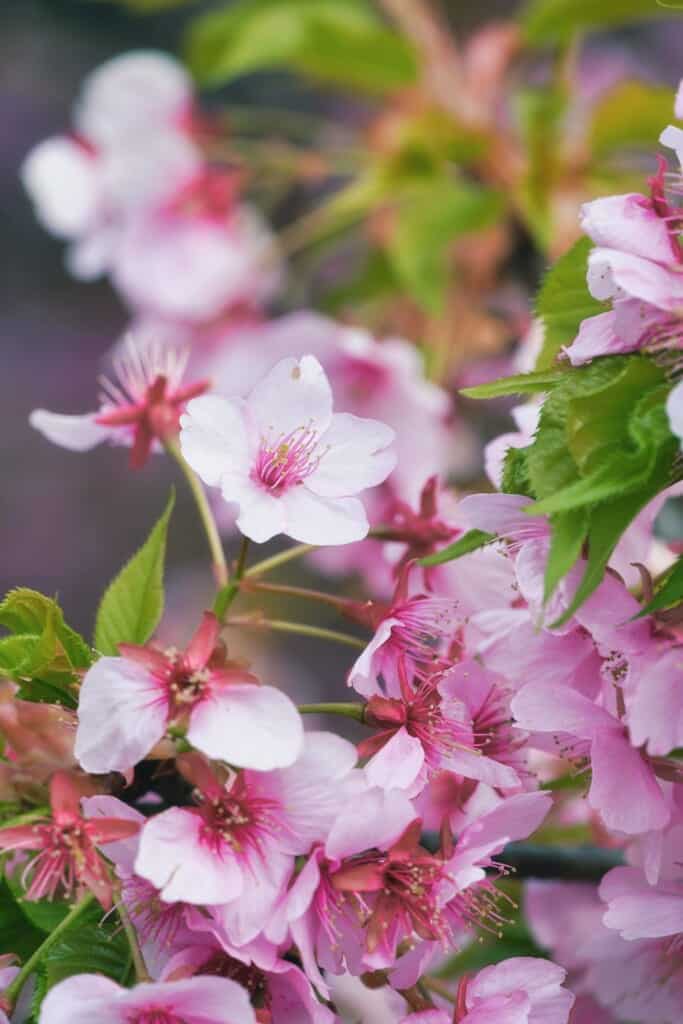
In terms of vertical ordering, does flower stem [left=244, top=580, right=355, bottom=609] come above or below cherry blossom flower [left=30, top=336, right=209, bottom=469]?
below

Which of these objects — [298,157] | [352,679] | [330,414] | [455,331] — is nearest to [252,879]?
[352,679]

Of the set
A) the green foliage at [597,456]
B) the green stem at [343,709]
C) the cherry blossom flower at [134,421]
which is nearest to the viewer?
the green foliage at [597,456]

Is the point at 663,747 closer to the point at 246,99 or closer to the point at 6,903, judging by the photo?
the point at 6,903

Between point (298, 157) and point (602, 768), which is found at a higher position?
point (298, 157)

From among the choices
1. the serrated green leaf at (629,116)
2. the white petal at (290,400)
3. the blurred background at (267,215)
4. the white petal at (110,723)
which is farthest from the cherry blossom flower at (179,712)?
the serrated green leaf at (629,116)

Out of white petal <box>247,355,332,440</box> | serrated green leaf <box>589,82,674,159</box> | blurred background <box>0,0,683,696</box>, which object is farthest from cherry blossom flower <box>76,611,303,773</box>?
serrated green leaf <box>589,82,674,159</box>

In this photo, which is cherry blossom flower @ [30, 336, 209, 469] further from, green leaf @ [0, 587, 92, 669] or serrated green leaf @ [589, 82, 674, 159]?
serrated green leaf @ [589, 82, 674, 159]

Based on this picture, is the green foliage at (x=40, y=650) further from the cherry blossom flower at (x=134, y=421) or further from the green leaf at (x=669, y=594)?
the green leaf at (x=669, y=594)
